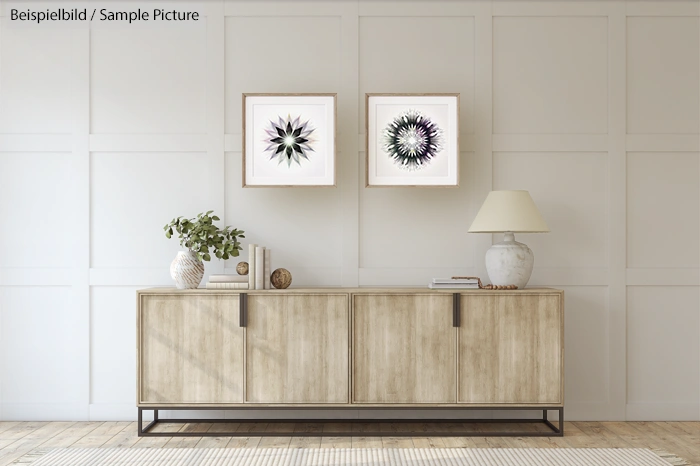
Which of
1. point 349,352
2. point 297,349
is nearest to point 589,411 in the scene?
point 349,352

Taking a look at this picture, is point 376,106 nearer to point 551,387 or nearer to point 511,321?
point 511,321

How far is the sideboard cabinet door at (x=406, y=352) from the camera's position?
3.17 meters

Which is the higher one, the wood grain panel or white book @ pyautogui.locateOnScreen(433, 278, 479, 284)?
white book @ pyautogui.locateOnScreen(433, 278, 479, 284)

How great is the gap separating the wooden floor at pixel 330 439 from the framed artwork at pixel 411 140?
56.0 inches

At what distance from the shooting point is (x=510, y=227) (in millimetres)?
3199

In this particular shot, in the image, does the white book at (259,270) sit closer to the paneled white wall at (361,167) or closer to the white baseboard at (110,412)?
the paneled white wall at (361,167)

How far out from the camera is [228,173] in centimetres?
362

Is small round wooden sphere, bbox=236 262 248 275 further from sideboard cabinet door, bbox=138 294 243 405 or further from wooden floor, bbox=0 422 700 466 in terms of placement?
wooden floor, bbox=0 422 700 466

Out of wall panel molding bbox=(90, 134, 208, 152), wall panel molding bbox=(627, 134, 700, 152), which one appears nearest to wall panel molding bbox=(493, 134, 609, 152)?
wall panel molding bbox=(627, 134, 700, 152)

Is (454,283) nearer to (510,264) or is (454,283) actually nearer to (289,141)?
(510,264)

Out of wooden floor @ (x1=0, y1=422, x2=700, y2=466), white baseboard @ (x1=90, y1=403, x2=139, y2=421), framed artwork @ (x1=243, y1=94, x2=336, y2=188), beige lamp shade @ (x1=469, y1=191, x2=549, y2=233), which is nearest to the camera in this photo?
wooden floor @ (x1=0, y1=422, x2=700, y2=466)

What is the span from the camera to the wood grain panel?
3170 mm

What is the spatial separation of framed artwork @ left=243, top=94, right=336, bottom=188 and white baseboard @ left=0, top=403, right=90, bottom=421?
1.70m

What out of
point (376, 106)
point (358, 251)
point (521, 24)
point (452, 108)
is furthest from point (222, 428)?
point (521, 24)
